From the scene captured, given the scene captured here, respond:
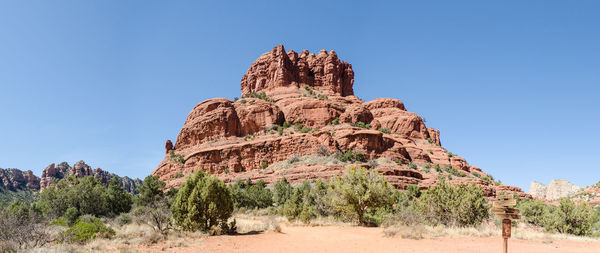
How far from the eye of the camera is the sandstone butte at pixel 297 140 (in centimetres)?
4859

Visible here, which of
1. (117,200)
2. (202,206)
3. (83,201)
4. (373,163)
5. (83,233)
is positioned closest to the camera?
(83,233)

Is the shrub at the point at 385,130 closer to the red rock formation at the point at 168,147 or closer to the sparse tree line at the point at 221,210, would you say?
the sparse tree line at the point at 221,210

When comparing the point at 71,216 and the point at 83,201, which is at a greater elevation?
the point at 83,201

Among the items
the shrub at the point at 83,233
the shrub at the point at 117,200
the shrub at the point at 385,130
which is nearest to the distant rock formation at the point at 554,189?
the shrub at the point at 385,130

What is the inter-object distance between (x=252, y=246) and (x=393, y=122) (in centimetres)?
6420

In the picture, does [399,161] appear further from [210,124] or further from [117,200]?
[117,200]

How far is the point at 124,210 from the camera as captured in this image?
29172mm

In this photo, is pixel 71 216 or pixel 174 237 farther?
pixel 71 216

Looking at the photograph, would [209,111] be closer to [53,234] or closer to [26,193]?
[53,234]

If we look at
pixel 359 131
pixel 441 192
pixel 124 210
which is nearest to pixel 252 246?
pixel 441 192

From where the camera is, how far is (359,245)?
14133 mm

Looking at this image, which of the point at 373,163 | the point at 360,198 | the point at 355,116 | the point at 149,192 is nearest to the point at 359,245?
the point at 360,198

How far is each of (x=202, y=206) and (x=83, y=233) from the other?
16.8 ft

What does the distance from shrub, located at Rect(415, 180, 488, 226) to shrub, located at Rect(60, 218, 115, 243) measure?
1837 cm
